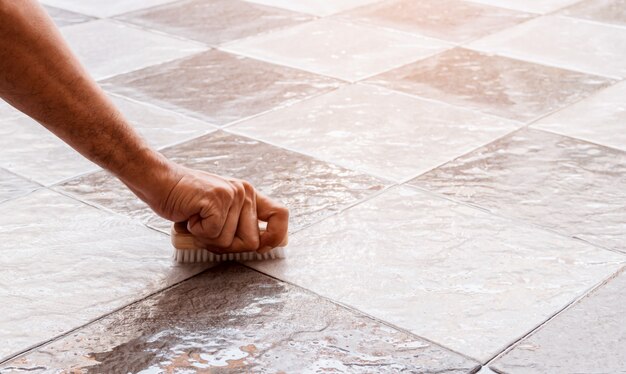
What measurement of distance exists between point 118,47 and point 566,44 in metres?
1.14

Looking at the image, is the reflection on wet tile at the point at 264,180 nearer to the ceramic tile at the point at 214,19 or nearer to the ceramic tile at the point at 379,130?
the ceramic tile at the point at 379,130

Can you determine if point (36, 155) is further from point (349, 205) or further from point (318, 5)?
point (318, 5)

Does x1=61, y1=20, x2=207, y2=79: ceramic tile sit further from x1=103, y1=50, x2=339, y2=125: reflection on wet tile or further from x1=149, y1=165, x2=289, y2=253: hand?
x1=149, y1=165, x2=289, y2=253: hand

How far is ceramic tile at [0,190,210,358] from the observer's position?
129cm

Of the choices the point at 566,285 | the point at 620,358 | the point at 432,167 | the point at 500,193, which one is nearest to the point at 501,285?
the point at 566,285

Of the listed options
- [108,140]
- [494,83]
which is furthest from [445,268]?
[494,83]

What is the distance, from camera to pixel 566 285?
54.1 inches

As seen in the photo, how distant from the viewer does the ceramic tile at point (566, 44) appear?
7.88 ft

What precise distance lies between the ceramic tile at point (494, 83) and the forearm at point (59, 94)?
949mm

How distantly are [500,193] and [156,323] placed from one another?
2.19 ft

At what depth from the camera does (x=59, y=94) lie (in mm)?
1288

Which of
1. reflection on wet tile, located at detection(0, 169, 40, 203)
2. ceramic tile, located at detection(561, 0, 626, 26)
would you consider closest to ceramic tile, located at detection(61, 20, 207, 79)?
reflection on wet tile, located at detection(0, 169, 40, 203)

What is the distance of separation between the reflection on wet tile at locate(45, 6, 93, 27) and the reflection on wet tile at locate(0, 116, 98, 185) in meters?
0.82

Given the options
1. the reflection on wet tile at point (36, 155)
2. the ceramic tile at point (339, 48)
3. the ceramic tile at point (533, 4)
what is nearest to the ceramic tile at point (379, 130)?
the ceramic tile at point (339, 48)
